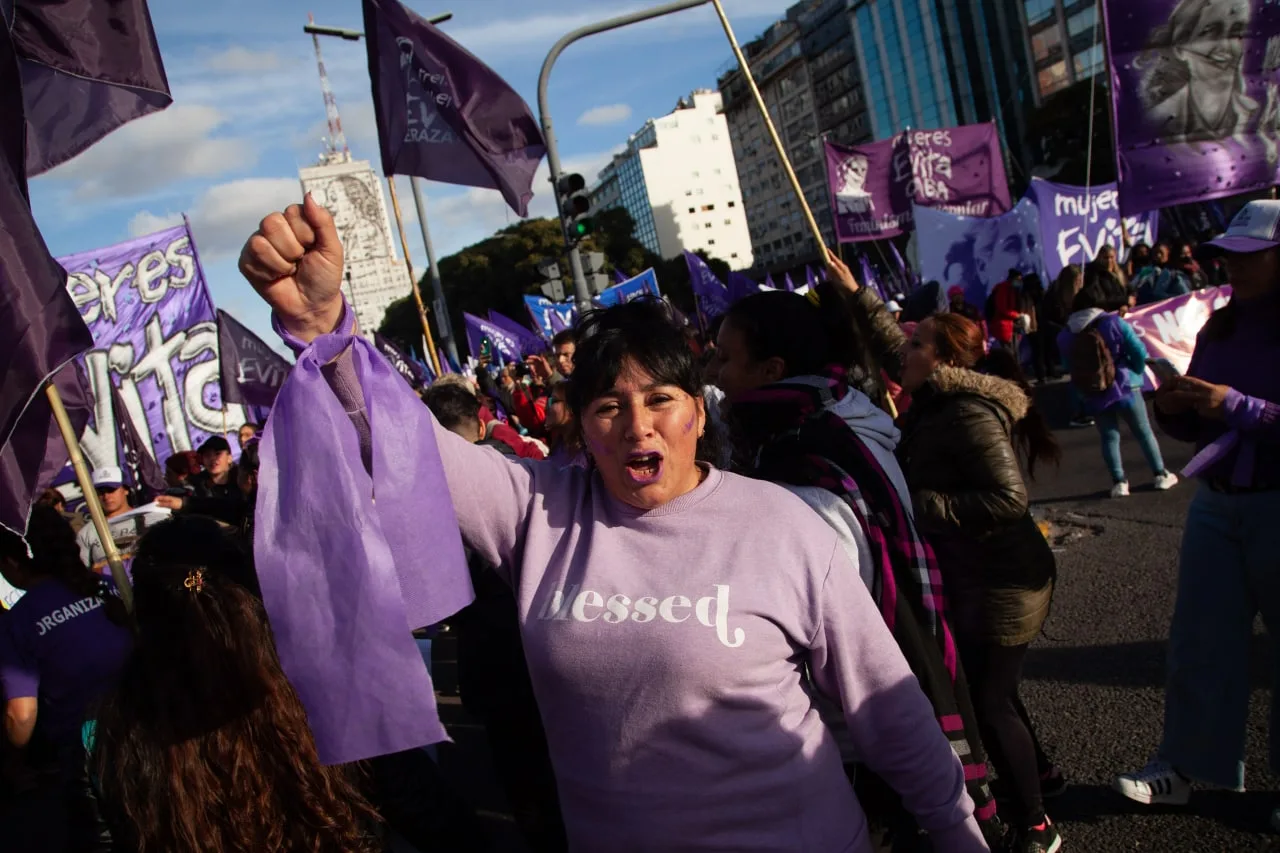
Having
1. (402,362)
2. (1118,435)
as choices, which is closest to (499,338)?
(402,362)

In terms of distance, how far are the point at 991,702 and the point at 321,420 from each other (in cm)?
228

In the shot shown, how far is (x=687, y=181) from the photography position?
116 meters

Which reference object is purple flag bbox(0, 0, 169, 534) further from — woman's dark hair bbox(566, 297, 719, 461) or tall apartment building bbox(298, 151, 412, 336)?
tall apartment building bbox(298, 151, 412, 336)

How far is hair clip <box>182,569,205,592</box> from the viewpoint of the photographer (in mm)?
1836

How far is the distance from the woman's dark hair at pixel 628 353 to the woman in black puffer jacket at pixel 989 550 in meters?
1.32

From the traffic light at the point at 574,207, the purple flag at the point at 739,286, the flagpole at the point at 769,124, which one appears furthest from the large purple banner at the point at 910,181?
the flagpole at the point at 769,124

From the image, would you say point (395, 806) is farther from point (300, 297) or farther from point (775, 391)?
point (775, 391)

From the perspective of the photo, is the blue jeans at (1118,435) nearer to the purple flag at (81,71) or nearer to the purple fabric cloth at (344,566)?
the purple flag at (81,71)

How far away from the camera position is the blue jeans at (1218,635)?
2869 millimetres

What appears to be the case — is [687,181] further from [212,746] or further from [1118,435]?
[212,746]

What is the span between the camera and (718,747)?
1.63m

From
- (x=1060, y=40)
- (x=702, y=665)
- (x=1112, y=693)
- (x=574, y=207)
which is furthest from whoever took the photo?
(x=1060, y=40)

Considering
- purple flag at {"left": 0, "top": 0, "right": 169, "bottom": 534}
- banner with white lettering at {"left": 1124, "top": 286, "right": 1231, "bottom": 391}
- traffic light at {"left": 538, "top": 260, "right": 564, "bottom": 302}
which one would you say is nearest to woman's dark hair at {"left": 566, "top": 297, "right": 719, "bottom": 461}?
purple flag at {"left": 0, "top": 0, "right": 169, "bottom": 534}

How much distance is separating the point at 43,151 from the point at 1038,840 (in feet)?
12.4
